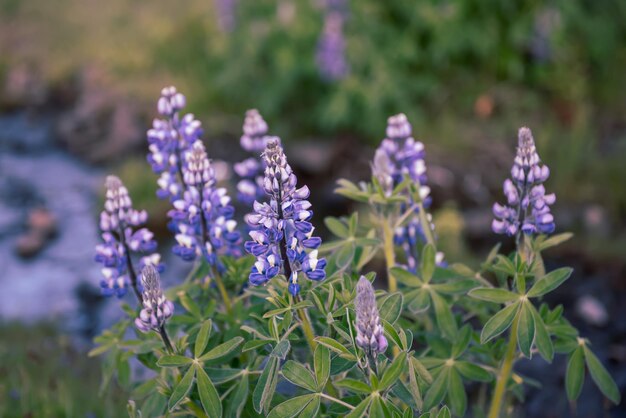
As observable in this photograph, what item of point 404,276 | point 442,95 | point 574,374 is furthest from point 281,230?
point 442,95

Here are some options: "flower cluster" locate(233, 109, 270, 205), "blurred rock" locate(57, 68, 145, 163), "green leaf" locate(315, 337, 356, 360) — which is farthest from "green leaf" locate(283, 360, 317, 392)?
"blurred rock" locate(57, 68, 145, 163)

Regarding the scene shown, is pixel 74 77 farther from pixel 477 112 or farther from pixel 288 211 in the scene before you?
pixel 288 211

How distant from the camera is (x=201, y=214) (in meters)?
2.50

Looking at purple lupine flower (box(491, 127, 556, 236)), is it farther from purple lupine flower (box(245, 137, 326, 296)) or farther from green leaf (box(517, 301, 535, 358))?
purple lupine flower (box(245, 137, 326, 296))

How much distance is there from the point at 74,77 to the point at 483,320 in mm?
6819

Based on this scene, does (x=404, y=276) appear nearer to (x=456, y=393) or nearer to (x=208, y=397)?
(x=456, y=393)

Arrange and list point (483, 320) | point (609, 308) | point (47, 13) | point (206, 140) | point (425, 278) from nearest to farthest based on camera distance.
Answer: point (425, 278)
point (483, 320)
point (609, 308)
point (206, 140)
point (47, 13)

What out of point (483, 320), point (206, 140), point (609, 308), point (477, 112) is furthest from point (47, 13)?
point (483, 320)

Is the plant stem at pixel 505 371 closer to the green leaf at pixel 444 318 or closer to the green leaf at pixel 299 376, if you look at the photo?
the green leaf at pixel 444 318

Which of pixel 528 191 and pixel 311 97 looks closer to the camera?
pixel 528 191

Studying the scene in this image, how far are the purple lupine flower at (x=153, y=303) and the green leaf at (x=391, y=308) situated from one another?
0.61 m

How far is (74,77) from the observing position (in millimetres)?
8492

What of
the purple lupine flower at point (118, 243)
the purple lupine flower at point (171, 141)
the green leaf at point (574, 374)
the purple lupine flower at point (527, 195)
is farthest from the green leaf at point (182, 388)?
the green leaf at point (574, 374)

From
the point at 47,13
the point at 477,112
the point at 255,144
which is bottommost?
the point at 255,144
